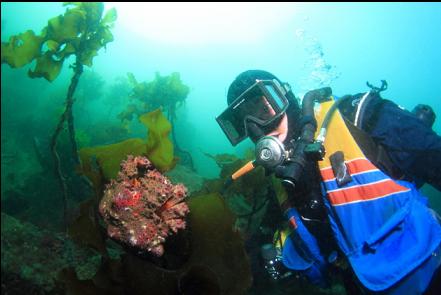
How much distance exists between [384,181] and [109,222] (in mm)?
2089

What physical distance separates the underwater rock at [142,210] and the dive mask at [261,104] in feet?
6.17

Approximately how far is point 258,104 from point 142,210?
7.01ft

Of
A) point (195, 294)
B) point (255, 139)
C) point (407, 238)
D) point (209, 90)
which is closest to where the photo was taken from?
point (195, 294)

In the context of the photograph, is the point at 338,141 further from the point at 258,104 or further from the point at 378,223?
the point at 258,104

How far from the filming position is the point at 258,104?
3010mm

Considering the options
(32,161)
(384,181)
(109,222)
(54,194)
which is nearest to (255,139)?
(384,181)

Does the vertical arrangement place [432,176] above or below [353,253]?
above

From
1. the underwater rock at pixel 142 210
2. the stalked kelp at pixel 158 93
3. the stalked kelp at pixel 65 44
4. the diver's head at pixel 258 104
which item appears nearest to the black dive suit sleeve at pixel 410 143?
the diver's head at pixel 258 104

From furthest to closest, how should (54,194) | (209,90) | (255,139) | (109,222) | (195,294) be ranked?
(209,90)
(54,194)
(255,139)
(195,294)
(109,222)

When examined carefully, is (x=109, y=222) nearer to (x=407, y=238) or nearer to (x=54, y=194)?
(x=407, y=238)

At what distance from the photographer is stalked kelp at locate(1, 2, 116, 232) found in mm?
3004

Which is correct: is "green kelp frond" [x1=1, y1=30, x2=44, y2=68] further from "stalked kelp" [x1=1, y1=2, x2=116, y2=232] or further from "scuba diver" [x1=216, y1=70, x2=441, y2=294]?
"scuba diver" [x1=216, y1=70, x2=441, y2=294]

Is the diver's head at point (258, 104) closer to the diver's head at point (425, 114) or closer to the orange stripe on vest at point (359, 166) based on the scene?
the orange stripe on vest at point (359, 166)

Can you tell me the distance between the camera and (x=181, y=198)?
1.20m
